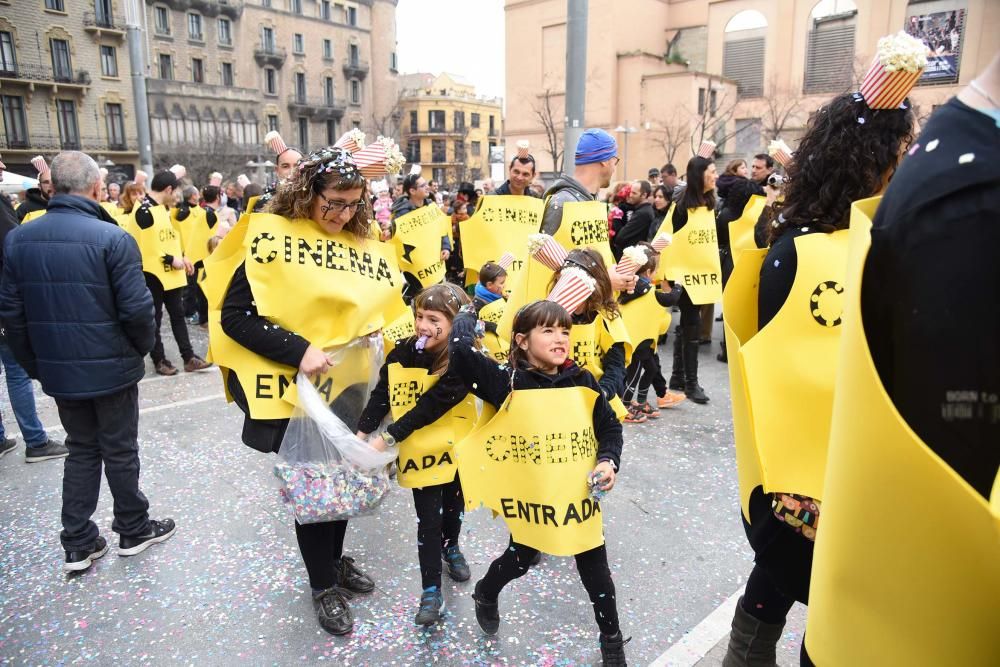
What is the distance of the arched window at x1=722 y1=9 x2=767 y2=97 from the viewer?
40406 millimetres

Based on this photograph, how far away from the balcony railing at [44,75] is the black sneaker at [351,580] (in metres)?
45.2

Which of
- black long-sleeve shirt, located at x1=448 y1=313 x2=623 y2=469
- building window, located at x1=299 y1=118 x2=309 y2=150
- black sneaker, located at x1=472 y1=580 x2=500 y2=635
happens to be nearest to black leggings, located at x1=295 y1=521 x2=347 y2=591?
black sneaker, located at x1=472 y1=580 x2=500 y2=635

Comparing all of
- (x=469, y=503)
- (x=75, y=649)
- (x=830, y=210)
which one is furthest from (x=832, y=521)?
(x=75, y=649)

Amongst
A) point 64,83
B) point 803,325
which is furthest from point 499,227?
point 64,83

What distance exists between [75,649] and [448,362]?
198cm

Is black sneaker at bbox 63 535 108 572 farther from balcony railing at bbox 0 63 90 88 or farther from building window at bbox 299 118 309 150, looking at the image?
building window at bbox 299 118 309 150

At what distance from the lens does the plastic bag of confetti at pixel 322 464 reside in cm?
283

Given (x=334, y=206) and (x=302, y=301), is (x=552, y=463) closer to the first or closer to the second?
(x=302, y=301)

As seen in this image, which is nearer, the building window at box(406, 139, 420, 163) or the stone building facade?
the stone building facade

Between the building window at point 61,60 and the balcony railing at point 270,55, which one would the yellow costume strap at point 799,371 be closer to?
the building window at point 61,60

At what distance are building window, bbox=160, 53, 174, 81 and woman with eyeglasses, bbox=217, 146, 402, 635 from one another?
2048 inches

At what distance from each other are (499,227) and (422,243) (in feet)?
3.16

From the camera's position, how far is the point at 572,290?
2.67 meters

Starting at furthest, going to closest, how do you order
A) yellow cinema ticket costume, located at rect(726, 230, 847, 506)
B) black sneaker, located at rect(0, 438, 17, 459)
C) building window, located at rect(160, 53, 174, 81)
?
building window, located at rect(160, 53, 174, 81)
black sneaker, located at rect(0, 438, 17, 459)
yellow cinema ticket costume, located at rect(726, 230, 847, 506)
